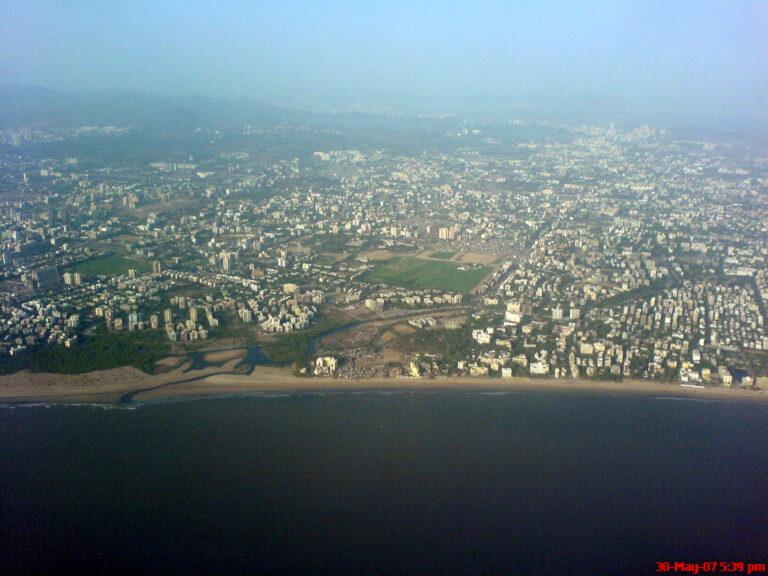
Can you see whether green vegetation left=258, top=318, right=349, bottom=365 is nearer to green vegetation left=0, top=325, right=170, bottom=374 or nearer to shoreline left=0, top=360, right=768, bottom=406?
A: shoreline left=0, top=360, right=768, bottom=406

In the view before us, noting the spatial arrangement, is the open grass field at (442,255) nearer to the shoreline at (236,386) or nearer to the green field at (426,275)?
the green field at (426,275)

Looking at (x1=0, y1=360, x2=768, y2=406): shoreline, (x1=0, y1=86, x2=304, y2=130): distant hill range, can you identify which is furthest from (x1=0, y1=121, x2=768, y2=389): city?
(x1=0, y1=86, x2=304, y2=130): distant hill range

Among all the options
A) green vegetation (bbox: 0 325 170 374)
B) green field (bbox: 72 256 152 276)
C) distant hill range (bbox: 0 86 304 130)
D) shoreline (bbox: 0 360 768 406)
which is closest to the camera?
shoreline (bbox: 0 360 768 406)

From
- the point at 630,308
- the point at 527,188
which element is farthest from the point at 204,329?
the point at 527,188

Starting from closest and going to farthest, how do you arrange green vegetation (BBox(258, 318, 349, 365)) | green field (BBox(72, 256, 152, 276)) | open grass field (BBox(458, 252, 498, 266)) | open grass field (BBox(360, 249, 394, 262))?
1. green vegetation (BBox(258, 318, 349, 365))
2. green field (BBox(72, 256, 152, 276))
3. open grass field (BBox(458, 252, 498, 266))
4. open grass field (BBox(360, 249, 394, 262))

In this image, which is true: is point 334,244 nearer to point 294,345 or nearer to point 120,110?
point 294,345

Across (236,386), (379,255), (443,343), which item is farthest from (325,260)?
(236,386)
